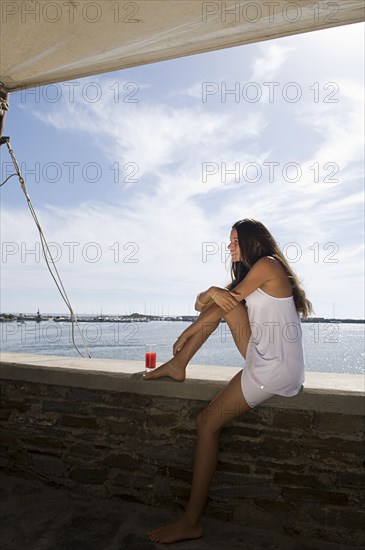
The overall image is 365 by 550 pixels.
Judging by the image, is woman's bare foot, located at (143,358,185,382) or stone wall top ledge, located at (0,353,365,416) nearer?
stone wall top ledge, located at (0,353,365,416)

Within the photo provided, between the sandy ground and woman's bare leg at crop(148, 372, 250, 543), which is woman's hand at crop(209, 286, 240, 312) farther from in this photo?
the sandy ground

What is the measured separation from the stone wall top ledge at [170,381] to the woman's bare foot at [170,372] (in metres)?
0.03

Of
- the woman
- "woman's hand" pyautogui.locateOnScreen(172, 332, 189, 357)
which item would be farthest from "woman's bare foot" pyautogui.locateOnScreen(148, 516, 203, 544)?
"woman's hand" pyautogui.locateOnScreen(172, 332, 189, 357)

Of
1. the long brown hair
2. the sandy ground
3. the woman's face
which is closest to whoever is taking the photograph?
the sandy ground

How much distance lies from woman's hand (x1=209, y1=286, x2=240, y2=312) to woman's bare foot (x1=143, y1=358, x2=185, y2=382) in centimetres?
41

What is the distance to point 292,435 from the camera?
1798mm

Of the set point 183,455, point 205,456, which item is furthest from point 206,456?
point 183,455

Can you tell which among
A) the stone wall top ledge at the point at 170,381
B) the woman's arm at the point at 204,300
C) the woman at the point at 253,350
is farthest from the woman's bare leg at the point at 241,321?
the stone wall top ledge at the point at 170,381

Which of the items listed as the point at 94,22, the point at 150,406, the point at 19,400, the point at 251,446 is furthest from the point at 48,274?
the point at 251,446

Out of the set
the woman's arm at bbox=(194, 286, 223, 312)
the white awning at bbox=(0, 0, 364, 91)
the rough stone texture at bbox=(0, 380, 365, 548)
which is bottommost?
the rough stone texture at bbox=(0, 380, 365, 548)

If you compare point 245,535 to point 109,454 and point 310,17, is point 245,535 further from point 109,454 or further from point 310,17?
point 310,17

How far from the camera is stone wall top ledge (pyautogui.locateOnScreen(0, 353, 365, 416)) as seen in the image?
1.72 meters

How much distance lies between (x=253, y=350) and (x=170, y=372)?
0.46 meters

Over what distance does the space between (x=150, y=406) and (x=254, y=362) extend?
0.64 meters
